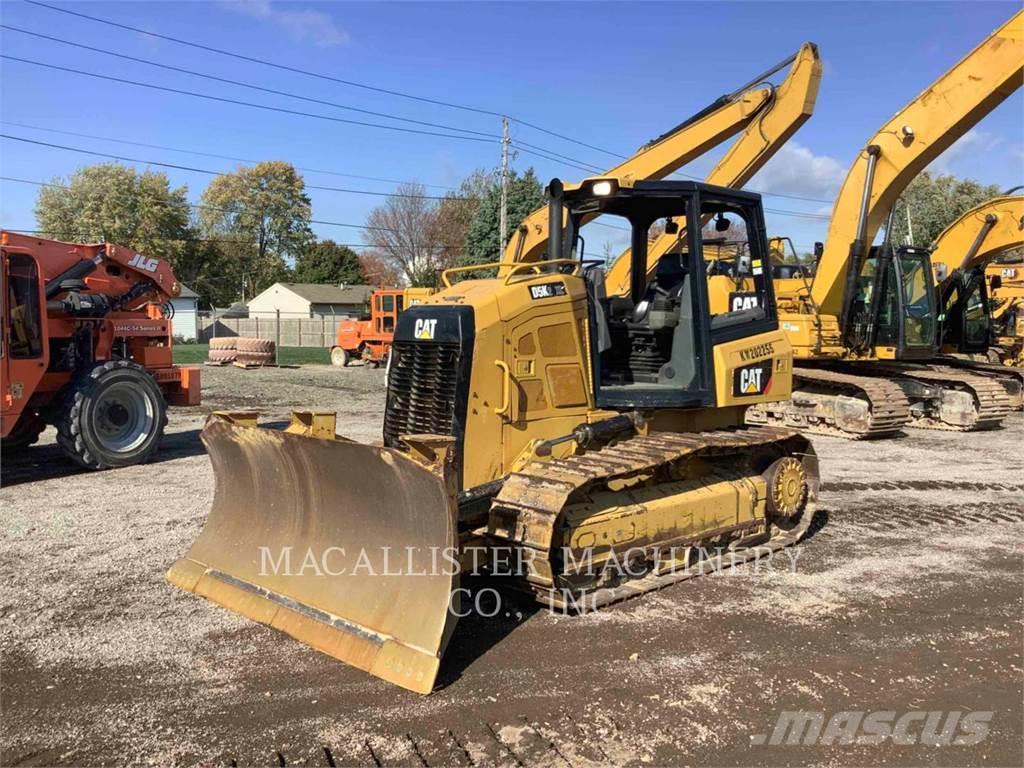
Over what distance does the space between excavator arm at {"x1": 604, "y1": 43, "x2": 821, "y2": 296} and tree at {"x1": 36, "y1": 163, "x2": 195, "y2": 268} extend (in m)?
49.9

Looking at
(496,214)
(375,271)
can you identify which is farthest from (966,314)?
(375,271)

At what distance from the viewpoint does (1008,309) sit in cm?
1772

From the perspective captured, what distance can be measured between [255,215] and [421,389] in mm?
67738

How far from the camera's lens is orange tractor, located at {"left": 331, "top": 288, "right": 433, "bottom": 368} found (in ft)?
93.3

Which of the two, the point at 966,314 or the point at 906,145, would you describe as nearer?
the point at 906,145

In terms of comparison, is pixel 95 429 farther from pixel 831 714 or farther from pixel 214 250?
pixel 214 250

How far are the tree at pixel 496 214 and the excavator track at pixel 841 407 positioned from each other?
22420mm

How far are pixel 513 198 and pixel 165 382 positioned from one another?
25.4 meters

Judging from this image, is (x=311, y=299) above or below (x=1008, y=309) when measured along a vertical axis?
above

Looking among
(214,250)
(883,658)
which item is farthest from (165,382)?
(214,250)

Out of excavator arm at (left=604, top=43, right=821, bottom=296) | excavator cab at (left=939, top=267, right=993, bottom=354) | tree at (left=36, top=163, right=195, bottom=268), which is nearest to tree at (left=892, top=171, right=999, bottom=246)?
excavator cab at (left=939, top=267, right=993, bottom=354)

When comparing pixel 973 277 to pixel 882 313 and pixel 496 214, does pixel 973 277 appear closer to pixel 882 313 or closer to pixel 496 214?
pixel 882 313

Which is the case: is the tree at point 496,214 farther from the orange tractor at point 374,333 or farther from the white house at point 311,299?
the white house at point 311,299

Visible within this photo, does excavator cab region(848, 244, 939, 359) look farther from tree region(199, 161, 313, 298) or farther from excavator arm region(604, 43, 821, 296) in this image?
tree region(199, 161, 313, 298)
